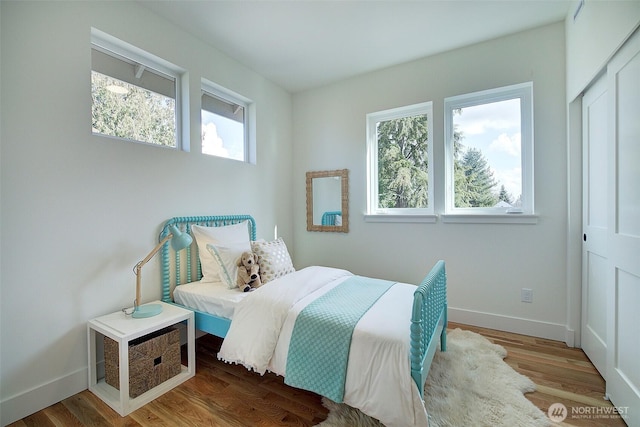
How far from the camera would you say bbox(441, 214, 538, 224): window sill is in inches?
95.4

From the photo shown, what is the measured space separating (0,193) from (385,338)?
2.17m

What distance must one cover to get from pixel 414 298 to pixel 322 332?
0.54m

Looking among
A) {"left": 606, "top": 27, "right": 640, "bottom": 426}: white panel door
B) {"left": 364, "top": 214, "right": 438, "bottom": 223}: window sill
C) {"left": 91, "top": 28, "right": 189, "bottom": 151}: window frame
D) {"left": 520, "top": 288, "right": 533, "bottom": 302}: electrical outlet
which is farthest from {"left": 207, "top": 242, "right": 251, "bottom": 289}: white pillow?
{"left": 520, "top": 288, "right": 533, "bottom": 302}: electrical outlet

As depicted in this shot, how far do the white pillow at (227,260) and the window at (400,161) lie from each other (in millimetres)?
1653

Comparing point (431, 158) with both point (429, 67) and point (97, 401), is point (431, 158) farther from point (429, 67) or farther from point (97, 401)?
point (97, 401)

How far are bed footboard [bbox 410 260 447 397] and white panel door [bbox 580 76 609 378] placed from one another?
1.04 meters

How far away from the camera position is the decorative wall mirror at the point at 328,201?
10.9 ft

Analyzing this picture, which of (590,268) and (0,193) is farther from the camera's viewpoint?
(590,268)

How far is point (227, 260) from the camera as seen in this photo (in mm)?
2191

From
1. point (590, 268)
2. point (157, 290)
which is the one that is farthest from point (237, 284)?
point (590, 268)

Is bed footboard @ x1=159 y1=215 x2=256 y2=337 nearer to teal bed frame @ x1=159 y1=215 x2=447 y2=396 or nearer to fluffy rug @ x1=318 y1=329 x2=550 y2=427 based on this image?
teal bed frame @ x1=159 y1=215 x2=447 y2=396

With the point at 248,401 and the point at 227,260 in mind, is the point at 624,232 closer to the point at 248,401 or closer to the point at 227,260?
the point at 248,401

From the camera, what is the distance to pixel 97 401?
166 cm

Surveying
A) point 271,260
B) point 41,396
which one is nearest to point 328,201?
point 271,260
